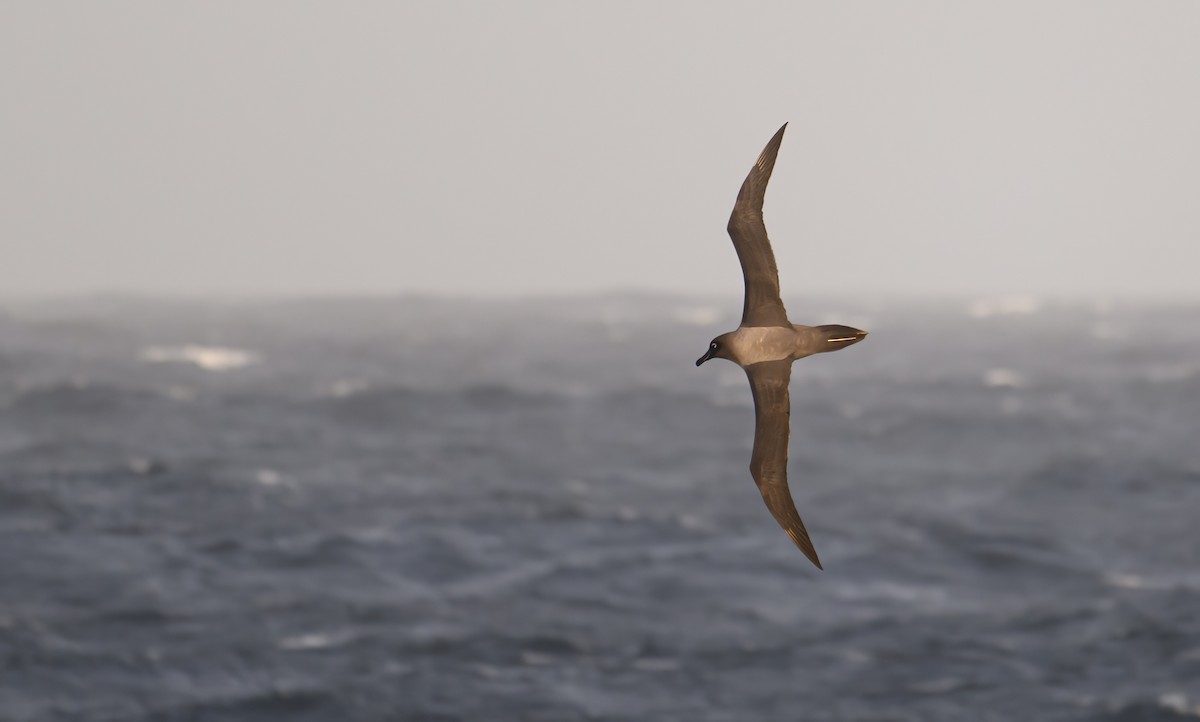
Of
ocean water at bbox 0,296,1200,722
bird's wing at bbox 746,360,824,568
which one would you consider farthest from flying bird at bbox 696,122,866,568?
ocean water at bbox 0,296,1200,722

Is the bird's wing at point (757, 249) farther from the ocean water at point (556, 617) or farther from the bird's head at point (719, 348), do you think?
the ocean water at point (556, 617)

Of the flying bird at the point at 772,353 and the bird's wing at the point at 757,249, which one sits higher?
the bird's wing at the point at 757,249

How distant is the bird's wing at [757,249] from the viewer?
Answer: 870 centimetres

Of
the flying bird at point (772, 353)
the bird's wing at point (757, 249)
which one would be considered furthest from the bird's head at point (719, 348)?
the bird's wing at point (757, 249)

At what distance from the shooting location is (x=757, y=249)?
368 inches

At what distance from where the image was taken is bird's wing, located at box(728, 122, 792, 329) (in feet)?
28.6

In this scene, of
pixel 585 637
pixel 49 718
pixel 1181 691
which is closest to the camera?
pixel 49 718

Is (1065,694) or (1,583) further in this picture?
(1,583)

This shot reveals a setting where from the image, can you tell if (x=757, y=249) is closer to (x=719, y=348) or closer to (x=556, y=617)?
(x=719, y=348)

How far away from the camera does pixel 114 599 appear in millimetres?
151625

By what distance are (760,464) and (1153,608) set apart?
163 meters

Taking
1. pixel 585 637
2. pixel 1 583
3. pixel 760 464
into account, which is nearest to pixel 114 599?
pixel 1 583

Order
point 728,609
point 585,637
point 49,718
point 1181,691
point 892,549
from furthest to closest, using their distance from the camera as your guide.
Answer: point 892,549
point 728,609
point 585,637
point 1181,691
point 49,718

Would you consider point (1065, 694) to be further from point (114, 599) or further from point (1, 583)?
point (1, 583)
